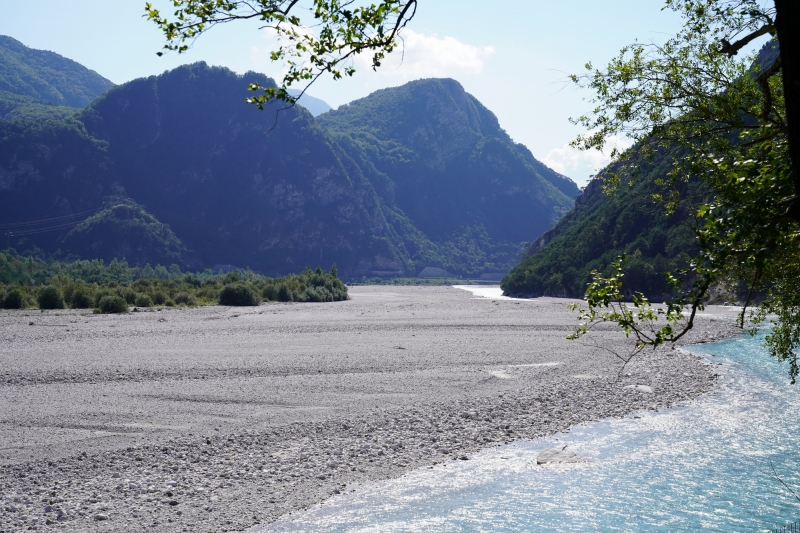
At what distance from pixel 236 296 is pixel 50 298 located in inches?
574

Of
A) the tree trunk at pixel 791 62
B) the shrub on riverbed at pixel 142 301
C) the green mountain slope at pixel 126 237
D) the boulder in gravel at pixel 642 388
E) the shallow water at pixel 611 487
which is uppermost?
the green mountain slope at pixel 126 237

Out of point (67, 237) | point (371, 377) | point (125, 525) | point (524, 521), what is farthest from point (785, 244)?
point (67, 237)

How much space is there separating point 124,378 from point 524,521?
12270 millimetres

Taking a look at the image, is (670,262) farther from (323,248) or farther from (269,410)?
(323,248)

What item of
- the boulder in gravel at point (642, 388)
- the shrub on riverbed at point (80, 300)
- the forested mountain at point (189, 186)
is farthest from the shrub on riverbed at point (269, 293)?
the forested mountain at point (189, 186)

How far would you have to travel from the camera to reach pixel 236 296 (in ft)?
171

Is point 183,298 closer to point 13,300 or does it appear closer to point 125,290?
point 125,290

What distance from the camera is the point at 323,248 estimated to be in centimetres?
18525

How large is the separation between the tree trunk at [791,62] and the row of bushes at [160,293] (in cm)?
4041

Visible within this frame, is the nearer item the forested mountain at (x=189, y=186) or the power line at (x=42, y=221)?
the power line at (x=42, y=221)

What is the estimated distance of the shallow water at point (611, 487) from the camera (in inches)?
352

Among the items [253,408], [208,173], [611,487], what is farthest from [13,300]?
[208,173]

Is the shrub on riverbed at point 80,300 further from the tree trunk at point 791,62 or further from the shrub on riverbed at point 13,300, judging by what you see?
the tree trunk at point 791,62

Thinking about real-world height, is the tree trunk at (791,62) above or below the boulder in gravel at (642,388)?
above
